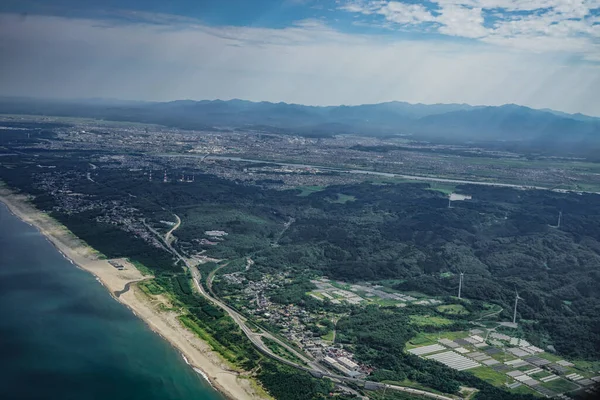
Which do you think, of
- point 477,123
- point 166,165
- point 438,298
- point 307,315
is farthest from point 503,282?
point 477,123

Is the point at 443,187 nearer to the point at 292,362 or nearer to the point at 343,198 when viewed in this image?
the point at 343,198

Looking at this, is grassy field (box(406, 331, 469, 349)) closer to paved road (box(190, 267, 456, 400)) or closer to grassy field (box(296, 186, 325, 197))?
paved road (box(190, 267, 456, 400))

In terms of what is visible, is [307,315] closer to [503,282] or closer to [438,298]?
[438,298]

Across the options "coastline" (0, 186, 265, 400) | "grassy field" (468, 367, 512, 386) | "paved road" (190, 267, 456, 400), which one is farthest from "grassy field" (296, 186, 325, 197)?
"grassy field" (468, 367, 512, 386)

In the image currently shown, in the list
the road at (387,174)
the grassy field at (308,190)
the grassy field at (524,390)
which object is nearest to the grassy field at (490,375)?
the grassy field at (524,390)

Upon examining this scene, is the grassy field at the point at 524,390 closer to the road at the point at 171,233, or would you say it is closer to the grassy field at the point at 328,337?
the grassy field at the point at 328,337

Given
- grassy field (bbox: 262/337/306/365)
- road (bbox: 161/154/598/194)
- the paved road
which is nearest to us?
the paved road
